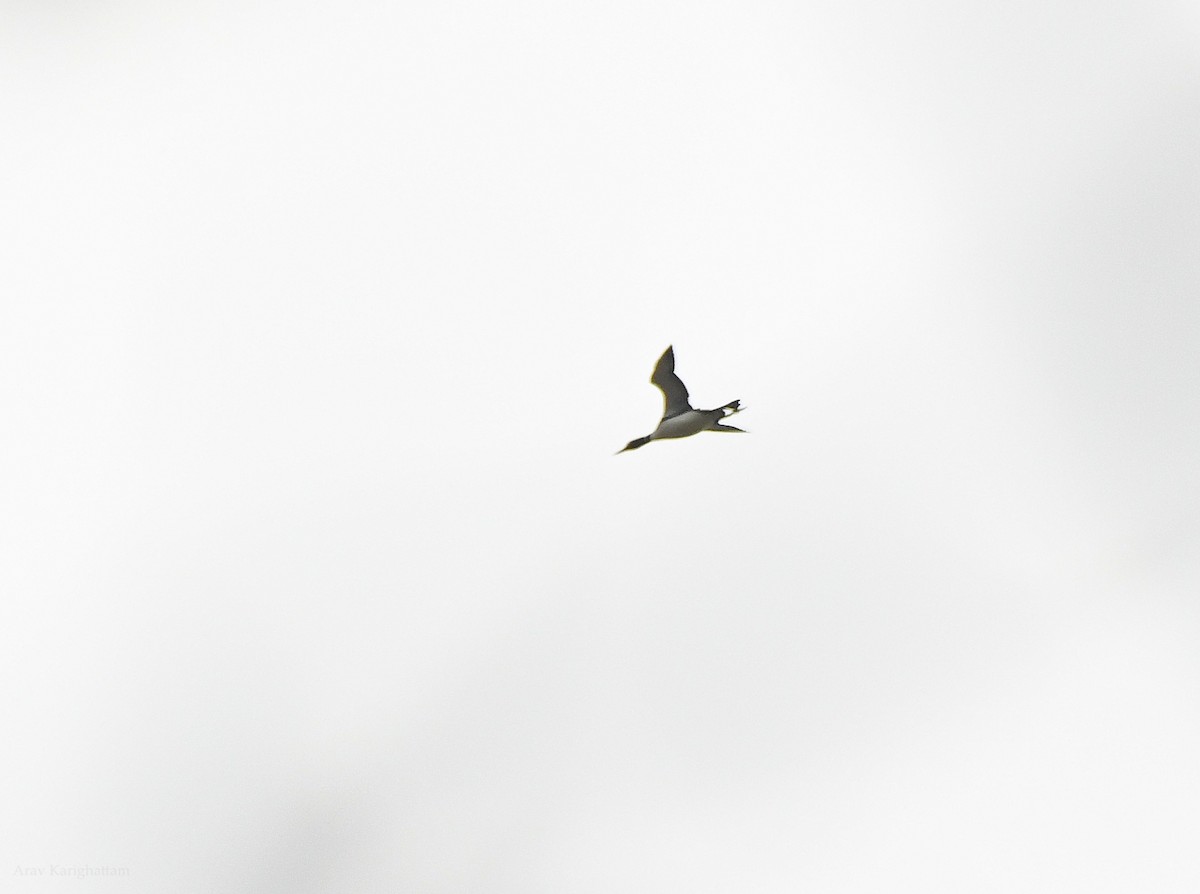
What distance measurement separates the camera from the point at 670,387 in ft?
100

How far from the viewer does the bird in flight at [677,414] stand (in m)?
28.8

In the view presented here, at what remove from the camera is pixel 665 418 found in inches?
1180

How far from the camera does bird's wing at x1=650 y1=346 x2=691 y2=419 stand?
30500mm

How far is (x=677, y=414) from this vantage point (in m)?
30.2

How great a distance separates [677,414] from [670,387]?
3.57ft

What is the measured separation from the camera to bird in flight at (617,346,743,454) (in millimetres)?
28756

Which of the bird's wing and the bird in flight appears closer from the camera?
the bird in flight

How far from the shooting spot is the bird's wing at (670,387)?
30.5 meters

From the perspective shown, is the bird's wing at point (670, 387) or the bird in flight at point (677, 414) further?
the bird's wing at point (670, 387)
